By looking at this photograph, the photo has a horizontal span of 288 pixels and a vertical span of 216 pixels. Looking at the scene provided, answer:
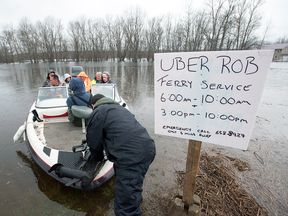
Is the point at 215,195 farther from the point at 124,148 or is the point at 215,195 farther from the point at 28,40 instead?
the point at 28,40

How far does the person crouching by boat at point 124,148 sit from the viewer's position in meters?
1.73

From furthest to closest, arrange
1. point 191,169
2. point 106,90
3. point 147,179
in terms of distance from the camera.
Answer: point 106,90, point 147,179, point 191,169

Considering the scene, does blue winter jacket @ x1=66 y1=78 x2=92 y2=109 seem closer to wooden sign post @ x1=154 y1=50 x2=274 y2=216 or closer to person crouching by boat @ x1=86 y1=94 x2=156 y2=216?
person crouching by boat @ x1=86 y1=94 x2=156 y2=216

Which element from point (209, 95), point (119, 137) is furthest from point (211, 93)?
point (119, 137)

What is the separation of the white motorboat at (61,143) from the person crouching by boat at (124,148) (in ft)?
2.70

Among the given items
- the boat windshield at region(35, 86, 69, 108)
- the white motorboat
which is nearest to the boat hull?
the white motorboat

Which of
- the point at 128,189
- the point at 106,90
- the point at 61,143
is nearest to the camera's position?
the point at 128,189

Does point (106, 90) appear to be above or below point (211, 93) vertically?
below

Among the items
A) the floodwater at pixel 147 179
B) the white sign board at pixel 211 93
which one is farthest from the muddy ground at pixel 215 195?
the white sign board at pixel 211 93

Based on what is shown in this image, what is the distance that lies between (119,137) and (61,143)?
7.30 feet

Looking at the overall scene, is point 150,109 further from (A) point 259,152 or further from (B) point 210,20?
(B) point 210,20

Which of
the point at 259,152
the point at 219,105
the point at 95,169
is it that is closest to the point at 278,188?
the point at 259,152

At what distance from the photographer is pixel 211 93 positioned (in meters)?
1.59

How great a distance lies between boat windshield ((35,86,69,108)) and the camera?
170 inches
